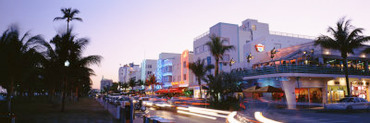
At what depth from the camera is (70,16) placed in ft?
58.8

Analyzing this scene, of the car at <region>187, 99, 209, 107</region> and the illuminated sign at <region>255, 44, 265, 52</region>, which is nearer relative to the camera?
the car at <region>187, 99, 209, 107</region>

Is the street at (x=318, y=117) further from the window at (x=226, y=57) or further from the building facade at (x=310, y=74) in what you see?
the window at (x=226, y=57)

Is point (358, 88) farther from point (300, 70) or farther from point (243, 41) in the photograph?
point (243, 41)

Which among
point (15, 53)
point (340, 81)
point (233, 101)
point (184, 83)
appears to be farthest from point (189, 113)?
point (184, 83)

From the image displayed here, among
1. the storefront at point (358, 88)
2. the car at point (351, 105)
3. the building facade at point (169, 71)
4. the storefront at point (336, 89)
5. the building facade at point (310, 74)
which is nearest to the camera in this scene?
the car at point (351, 105)

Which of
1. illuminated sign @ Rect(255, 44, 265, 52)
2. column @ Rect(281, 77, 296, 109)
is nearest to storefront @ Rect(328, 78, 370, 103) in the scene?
column @ Rect(281, 77, 296, 109)

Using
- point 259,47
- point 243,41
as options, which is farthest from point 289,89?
point 243,41

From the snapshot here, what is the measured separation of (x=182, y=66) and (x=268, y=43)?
69.6 feet

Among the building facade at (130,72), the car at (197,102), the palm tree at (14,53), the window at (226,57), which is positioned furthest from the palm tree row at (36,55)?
the building facade at (130,72)

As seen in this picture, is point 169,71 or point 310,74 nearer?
point 310,74

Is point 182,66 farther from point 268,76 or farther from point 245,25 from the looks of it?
point 268,76

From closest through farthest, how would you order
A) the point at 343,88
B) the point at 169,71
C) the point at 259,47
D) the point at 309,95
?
the point at 309,95 → the point at 343,88 → the point at 259,47 → the point at 169,71

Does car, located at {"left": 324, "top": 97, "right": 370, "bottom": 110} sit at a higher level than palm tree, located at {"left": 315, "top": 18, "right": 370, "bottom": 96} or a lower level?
lower

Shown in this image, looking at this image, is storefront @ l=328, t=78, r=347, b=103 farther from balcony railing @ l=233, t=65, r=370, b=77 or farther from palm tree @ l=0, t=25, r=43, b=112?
palm tree @ l=0, t=25, r=43, b=112
